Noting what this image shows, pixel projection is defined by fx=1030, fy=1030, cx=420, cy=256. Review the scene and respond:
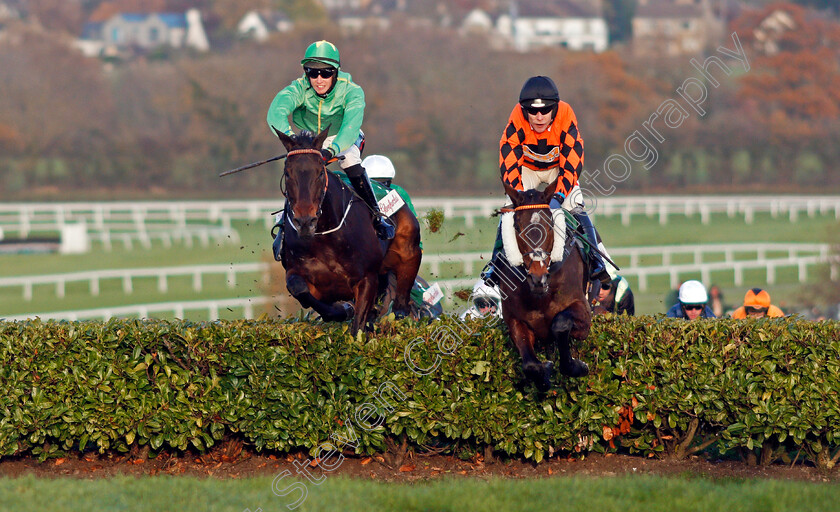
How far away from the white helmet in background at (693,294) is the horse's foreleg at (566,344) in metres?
3.06

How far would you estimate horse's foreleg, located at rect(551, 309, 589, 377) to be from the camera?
20.1ft

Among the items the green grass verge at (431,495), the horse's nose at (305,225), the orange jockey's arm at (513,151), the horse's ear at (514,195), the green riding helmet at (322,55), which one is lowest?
the green grass verge at (431,495)

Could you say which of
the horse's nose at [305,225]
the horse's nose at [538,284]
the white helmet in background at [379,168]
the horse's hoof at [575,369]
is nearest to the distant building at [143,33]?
the white helmet in background at [379,168]

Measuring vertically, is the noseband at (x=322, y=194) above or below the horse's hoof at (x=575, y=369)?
above

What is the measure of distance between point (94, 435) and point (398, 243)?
8.78 ft

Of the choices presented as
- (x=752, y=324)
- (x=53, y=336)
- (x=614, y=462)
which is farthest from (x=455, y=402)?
(x=53, y=336)

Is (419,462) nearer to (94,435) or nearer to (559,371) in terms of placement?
(559,371)

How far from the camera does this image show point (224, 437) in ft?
23.2

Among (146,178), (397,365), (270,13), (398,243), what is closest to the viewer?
(397,365)

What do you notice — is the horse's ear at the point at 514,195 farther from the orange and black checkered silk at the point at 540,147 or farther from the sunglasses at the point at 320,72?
the sunglasses at the point at 320,72

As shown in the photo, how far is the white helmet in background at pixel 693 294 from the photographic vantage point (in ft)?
30.1

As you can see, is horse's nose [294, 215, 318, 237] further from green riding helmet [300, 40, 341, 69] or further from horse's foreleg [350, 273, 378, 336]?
green riding helmet [300, 40, 341, 69]

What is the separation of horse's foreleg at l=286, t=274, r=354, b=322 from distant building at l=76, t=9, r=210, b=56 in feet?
113

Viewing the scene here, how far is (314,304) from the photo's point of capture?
690 centimetres
